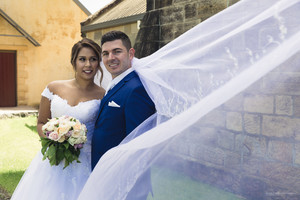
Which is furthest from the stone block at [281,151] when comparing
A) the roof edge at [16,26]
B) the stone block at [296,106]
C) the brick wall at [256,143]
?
the roof edge at [16,26]

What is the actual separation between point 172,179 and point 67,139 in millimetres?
1020

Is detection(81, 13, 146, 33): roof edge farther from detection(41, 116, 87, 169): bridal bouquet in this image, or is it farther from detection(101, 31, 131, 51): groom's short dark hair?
detection(41, 116, 87, 169): bridal bouquet

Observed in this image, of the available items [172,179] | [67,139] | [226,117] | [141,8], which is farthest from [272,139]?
[141,8]

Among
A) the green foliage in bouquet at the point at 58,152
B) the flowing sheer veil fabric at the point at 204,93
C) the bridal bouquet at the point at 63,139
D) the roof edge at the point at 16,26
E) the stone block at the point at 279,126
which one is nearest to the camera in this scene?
the flowing sheer veil fabric at the point at 204,93

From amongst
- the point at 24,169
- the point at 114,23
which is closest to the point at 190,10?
the point at 24,169

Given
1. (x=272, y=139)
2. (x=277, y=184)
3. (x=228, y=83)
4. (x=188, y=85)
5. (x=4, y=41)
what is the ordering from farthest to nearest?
(x=4, y=41) < (x=272, y=139) < (x=277, y=184) < (x=188, y=85) < (x=228, y=83)

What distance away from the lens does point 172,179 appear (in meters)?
1.72

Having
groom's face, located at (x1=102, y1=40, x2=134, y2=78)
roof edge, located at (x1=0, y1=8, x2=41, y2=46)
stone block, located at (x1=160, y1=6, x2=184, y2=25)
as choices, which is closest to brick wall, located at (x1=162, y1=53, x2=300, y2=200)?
groom's face, located at (x1=102, y1=40, x2=134, y2=78)

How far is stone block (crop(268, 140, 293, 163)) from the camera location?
10.1ft

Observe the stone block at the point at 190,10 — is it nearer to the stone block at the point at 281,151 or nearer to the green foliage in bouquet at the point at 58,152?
the stone block at the point at 281,151

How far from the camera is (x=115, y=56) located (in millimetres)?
2332

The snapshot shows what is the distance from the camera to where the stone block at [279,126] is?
10.5 ft

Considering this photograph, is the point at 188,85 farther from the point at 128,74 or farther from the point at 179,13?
the point at 179,13

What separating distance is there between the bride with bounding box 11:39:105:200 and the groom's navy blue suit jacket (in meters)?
0.26
